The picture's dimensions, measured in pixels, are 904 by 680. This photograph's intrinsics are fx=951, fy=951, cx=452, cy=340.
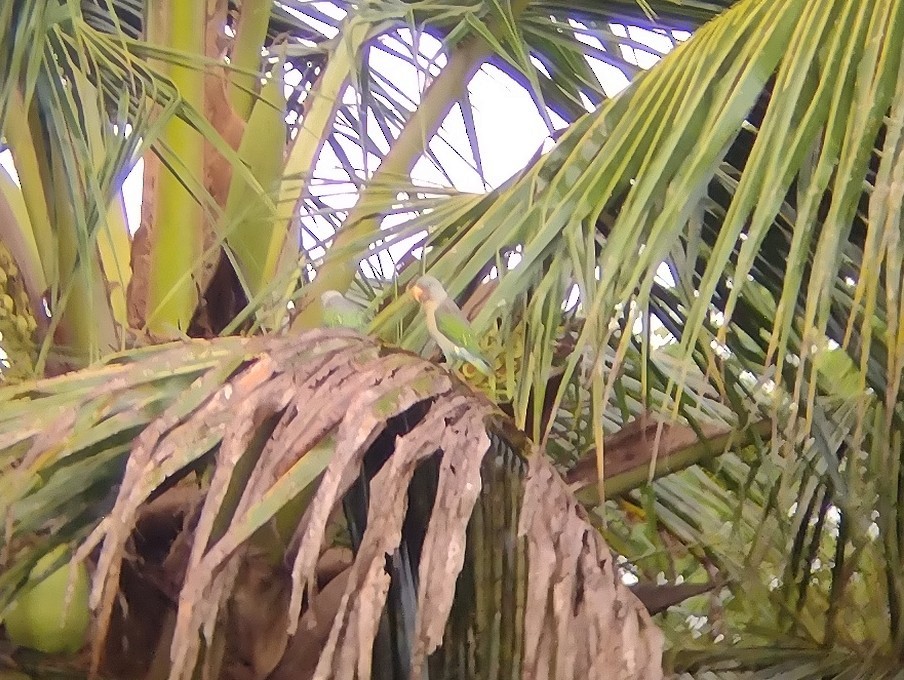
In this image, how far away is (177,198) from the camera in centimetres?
82

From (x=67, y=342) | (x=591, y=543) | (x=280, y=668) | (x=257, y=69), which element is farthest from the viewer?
(x=257, y=69)

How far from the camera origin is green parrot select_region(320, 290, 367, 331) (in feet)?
2.42

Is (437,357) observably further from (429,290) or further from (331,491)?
(331,491)

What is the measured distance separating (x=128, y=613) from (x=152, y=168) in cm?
39

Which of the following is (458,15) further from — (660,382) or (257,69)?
(660,382)

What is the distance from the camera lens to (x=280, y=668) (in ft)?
→ 2.10

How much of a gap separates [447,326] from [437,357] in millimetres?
78

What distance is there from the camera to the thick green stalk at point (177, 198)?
0.81 metres

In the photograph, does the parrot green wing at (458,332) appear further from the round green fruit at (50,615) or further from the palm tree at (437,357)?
the round green fruit at (50,615)

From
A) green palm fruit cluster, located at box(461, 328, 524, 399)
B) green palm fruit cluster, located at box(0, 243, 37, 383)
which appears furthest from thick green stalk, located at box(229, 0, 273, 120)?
green palm fruit cluster, located at box(461, 328, 524, 399)

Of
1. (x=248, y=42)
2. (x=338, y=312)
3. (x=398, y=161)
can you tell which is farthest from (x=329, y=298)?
(x=248, y=42)

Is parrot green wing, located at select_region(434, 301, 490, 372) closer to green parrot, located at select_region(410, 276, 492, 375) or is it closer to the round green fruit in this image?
green parrot, located at select_region(410, 276, 492, 375)

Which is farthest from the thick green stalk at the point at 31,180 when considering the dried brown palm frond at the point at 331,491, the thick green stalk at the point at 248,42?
the dried brown palm frond at the point at 331,491

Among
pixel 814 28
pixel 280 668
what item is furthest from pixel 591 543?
pixel 814 28
